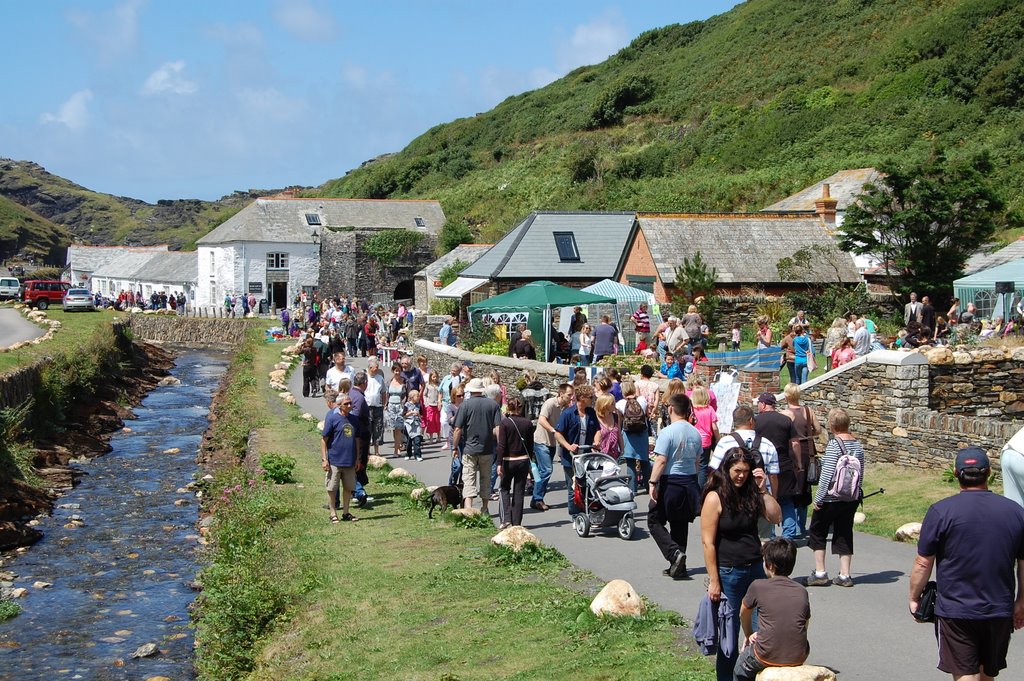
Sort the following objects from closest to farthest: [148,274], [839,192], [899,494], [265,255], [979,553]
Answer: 1. [979,553]
2. [899,494]
3. [839,192]
4. [265,255]
5. [148,274]

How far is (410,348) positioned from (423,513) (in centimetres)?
1975

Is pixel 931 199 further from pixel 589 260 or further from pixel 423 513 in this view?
pixel 423 513

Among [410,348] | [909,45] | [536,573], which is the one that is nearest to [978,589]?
[536,573]

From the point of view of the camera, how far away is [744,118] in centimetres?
6962

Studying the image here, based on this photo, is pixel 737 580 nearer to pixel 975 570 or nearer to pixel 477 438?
pixel 975 570

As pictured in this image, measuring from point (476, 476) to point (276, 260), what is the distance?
175 feet

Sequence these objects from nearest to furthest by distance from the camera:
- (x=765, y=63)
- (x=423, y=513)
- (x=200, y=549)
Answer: (x=423, y=513) → (x=200, y=549) → (x=765, y=63)

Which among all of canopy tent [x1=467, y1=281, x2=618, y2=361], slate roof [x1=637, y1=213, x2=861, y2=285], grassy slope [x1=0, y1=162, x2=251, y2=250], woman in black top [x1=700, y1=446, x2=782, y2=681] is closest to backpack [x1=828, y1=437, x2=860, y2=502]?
woman in black top [x1=700, y1=446, x2=782, y2=681]

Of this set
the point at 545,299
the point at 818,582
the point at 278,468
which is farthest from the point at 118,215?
the point at 818,582

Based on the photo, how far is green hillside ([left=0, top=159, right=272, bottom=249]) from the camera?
172250mm

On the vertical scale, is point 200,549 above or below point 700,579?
below

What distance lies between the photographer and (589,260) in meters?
33.9

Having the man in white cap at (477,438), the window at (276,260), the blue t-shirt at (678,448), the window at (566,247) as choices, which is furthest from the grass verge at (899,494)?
the window at (276,260)

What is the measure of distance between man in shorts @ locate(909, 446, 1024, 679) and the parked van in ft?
191
